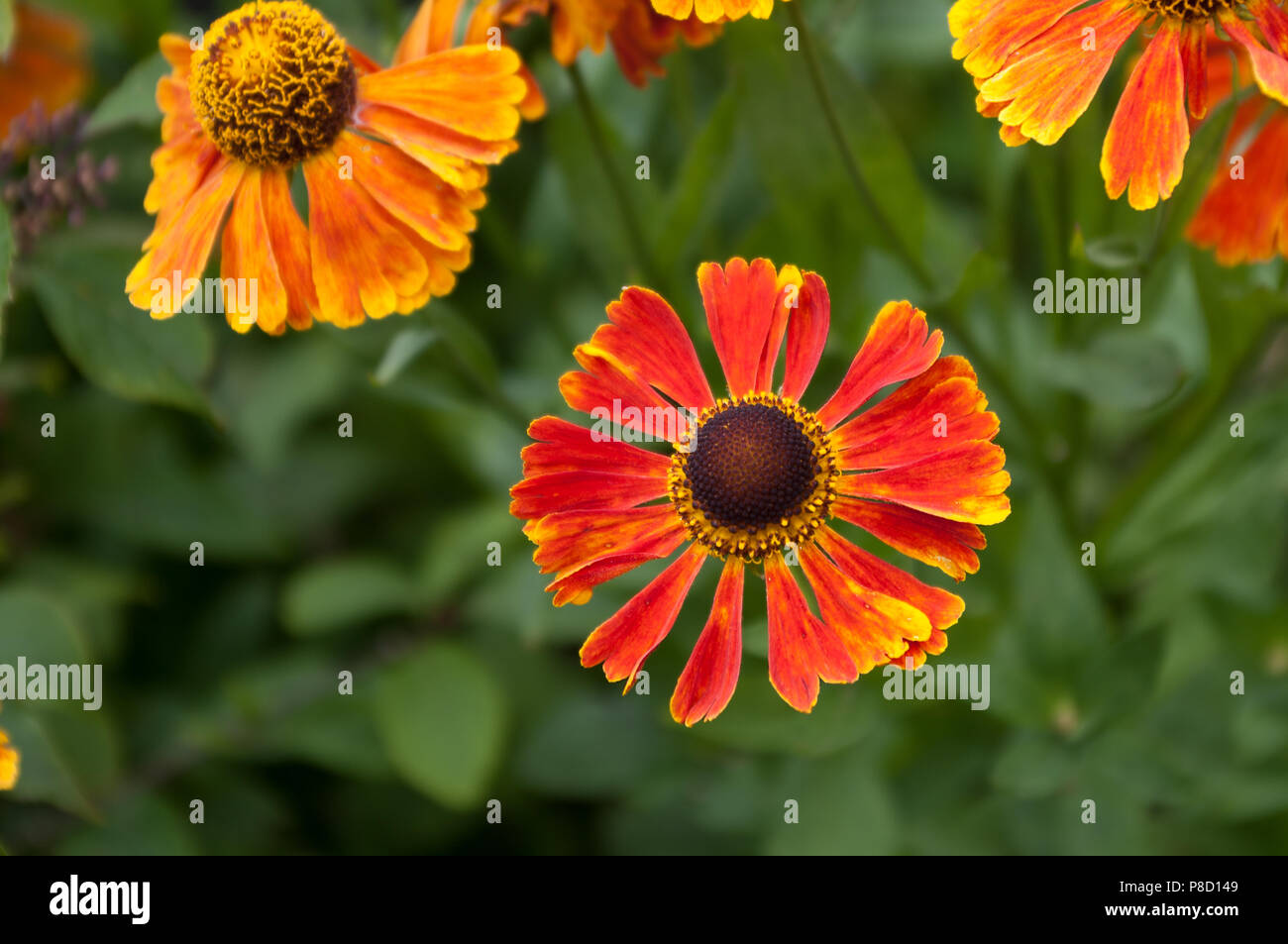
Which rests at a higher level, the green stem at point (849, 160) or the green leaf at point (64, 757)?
the green stem at point (849, 160)

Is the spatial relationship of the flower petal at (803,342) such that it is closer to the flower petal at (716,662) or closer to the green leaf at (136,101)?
the flower petal at (716,662)

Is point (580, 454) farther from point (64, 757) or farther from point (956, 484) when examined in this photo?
point (64, 757)

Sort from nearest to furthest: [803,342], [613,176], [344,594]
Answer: [803,342]
[613,176]
[344,594]

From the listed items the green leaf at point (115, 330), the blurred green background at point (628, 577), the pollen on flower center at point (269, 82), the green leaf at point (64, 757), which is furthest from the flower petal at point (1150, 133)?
the green leaf at point (64, 757)

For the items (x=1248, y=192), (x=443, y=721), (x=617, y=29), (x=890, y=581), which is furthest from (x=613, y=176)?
(x=443, y=721)

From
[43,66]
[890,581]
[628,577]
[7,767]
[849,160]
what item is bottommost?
[7,767]
